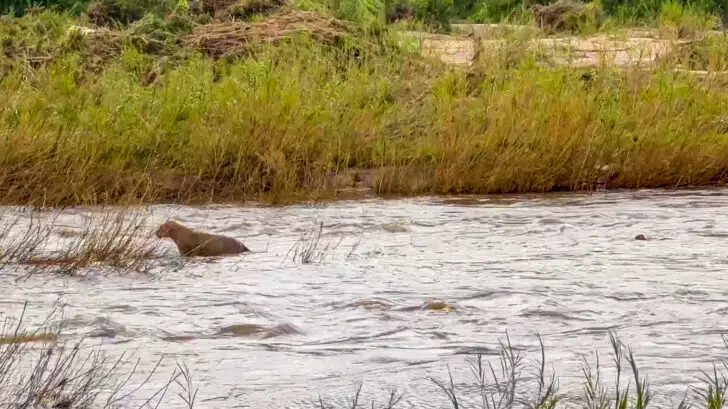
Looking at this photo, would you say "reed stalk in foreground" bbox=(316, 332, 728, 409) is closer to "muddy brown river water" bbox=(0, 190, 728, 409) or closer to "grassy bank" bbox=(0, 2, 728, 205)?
"muddy brown river water" bbox=(0, 190, 728, 409)

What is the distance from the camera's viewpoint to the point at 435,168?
34.1 ft

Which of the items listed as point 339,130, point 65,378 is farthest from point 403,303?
point 339,130

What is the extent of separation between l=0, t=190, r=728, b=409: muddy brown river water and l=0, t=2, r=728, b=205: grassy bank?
2.78 ft

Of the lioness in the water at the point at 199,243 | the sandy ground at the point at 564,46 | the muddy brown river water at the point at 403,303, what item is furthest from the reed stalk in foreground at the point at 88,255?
the sandy ground at the point at 564,46

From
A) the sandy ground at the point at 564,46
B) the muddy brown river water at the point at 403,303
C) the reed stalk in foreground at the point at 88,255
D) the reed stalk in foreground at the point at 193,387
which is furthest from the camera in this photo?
the sandy ground at the point at 564,46

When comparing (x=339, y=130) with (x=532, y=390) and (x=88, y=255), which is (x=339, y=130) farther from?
(x=532, y=390)

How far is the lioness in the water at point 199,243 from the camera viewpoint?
7301mm

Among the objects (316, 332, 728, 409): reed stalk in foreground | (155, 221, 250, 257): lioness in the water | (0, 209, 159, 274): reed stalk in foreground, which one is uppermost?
(316, 332, 728, 409): reed stalk in foreground

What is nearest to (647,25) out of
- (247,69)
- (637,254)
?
(247,69)

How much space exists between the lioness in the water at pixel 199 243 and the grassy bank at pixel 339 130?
1382mm

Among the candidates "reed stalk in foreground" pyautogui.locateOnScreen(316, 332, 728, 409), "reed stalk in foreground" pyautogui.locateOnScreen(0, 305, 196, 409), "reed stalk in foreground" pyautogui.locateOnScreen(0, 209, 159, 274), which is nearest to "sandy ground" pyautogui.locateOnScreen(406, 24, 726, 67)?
"reed stalk in foreground" pyautogui.locateOnScreen(0, 209, 159, 274)

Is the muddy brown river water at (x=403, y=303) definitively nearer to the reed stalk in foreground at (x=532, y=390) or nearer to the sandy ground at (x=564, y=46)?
the reed stalk in foreground at (x=532, y=390)

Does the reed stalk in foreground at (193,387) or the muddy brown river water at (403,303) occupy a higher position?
the reed stalk in foreground at (193,387)

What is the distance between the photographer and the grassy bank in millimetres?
9742
